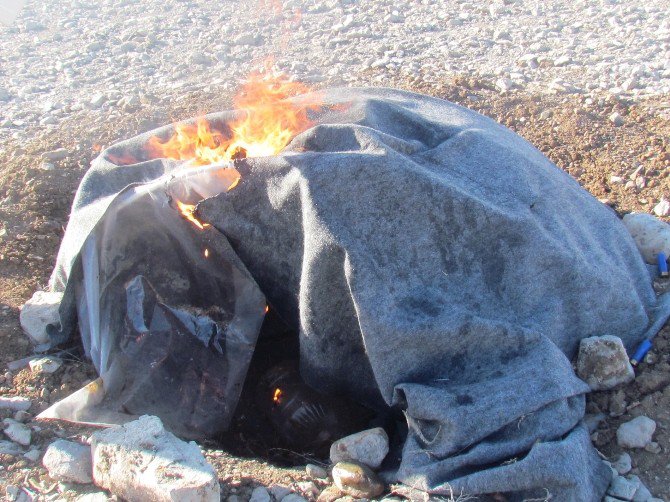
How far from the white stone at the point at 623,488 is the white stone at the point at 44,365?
2.19 meters

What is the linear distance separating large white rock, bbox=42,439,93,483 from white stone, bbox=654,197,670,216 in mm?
2899

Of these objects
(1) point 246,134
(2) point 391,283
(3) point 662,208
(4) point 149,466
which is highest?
(1) point 246,134

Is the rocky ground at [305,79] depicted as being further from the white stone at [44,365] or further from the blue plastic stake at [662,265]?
the blue plastic stake at [662,265]

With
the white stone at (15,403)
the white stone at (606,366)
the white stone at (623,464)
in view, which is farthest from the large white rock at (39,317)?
the white stone at (623,464)

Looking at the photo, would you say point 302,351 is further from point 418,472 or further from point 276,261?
point 418,472

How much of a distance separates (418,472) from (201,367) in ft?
3.43

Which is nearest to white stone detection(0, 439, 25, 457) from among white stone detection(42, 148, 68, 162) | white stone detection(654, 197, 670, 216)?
white stone detection(42, 148, 68, 162)

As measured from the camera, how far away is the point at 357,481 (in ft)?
7.55

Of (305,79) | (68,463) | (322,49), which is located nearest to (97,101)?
(305,79)

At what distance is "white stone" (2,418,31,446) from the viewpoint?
250 centimetres

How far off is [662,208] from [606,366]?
4.25ft

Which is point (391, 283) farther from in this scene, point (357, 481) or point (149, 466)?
point (149, 466)

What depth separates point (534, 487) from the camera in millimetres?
2154

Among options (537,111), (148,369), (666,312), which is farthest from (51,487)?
(537,111)
